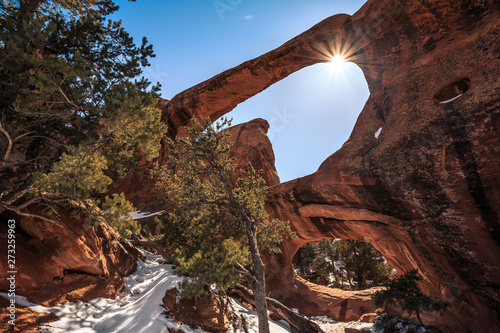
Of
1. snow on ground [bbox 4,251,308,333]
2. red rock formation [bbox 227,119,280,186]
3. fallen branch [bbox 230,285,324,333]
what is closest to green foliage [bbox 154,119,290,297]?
snow on ground [bbox 4,251,308,333]

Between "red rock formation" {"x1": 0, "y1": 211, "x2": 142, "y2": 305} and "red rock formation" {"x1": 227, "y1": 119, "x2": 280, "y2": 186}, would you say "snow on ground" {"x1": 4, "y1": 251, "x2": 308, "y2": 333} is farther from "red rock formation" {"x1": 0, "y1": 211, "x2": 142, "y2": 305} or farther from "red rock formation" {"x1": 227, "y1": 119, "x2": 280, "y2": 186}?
"red rock formation" {"x1": 227, "y1": 119, "x2": 280, "y2": 186}

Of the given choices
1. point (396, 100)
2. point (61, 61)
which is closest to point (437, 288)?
point (396, 100)

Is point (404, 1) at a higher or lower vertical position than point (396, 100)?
higher

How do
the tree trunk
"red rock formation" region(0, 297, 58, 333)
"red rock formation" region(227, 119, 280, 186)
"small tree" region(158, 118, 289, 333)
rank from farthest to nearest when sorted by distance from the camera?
1. "red rock formation" region(227, 119, 280, 186)
2. "small tree" region(158, 118, 289, 333)
3. the tree trunk
4. "red rock formation" region(0, 297, 58, 333)

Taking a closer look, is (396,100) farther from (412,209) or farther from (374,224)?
(374,224)

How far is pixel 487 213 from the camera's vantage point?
23.2ft

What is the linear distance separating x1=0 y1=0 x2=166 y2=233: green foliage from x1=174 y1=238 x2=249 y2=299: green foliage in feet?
10.1

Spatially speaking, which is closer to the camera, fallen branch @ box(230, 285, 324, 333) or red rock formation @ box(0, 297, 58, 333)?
red rock formation @ box(0, 297, 58, 333)

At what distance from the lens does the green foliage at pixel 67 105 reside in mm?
5297

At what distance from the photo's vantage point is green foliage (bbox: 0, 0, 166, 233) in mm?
5297

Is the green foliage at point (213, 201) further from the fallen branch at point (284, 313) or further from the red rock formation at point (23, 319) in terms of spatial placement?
the red rock formation at point (23, 319)

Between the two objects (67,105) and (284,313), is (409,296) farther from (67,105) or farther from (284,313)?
(67,105)

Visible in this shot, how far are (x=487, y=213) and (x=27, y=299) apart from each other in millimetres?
14354

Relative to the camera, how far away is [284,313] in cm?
1104
